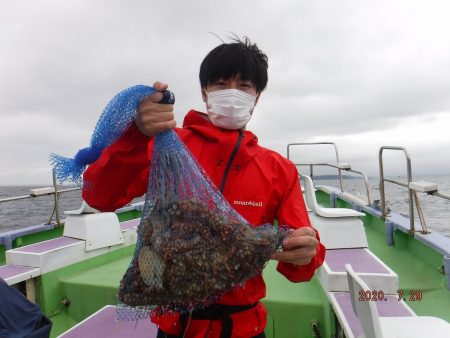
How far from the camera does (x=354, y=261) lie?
12.0 ft

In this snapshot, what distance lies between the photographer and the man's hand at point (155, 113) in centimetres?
142

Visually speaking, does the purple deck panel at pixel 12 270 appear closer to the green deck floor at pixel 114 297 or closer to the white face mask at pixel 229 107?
A: the green deck floor at pixel 114 297

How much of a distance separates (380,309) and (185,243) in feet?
7.39

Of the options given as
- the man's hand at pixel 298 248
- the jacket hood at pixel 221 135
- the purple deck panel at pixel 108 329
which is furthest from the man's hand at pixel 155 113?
the purple deck panel at pixel 108 329

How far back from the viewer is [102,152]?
1590 millimetres

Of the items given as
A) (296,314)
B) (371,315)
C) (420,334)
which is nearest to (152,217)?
(371,315)

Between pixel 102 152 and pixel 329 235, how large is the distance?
3.25m

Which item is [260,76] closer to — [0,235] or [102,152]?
[102,152]

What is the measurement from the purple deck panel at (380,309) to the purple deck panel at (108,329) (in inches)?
65.4

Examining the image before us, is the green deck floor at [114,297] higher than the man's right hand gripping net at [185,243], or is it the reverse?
the man's right hand gripping net at [185,243]

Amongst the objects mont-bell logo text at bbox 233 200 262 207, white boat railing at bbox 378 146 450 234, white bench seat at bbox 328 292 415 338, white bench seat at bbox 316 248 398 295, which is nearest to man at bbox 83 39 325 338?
mont-bell logo text at bbox 233 200 262 207

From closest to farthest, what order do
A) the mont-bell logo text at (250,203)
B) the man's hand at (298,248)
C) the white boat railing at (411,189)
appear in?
the man's hand at (298,248)
the mont-bell logo text at (250,203)
the white boat railing at (411,189)

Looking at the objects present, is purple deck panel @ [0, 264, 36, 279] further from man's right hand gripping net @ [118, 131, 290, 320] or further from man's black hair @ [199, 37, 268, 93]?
man's black hair @ [199, 37, 268, 93]

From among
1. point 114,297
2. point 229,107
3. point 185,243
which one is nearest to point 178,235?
point 185,243
